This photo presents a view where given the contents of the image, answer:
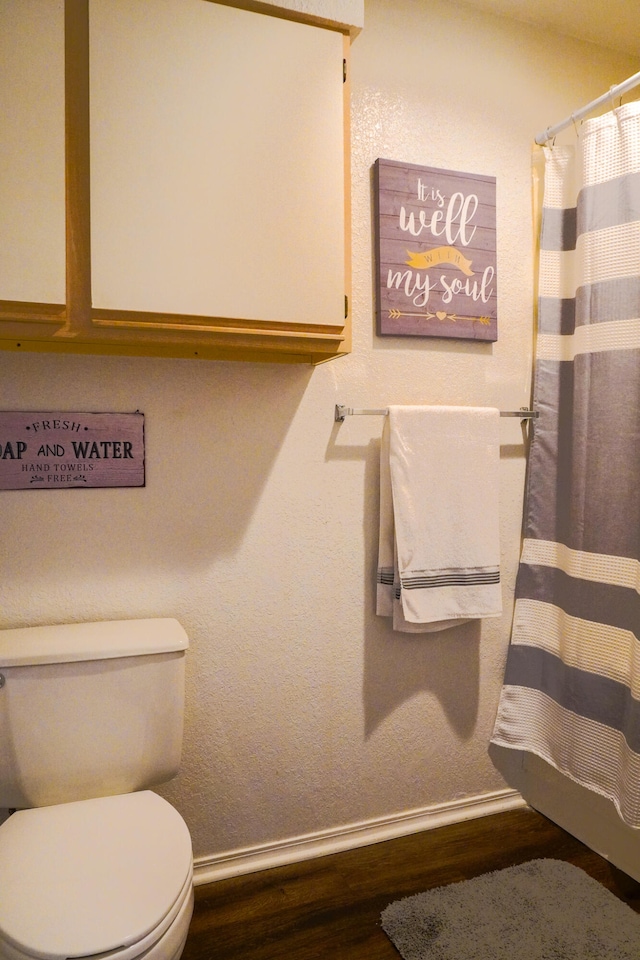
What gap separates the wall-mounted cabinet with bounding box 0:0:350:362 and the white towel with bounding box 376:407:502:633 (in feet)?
1.59

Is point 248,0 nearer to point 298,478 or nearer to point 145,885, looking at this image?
point 298,478

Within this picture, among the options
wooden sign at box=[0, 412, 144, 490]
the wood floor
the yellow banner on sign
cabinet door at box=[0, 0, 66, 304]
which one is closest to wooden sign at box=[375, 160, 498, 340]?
the yellow banner on sign

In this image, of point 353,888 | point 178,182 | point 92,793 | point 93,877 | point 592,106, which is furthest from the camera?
point 592,106

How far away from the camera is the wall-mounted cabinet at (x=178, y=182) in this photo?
4.19 feet

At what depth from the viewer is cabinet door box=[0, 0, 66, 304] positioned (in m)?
1.24

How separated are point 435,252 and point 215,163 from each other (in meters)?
→ 0.80

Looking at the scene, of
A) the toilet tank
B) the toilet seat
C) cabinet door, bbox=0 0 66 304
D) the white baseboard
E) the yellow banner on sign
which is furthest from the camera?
the yellow banner on sign

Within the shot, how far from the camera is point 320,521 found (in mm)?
1900

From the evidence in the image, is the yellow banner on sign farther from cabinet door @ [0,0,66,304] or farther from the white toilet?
the white toilet

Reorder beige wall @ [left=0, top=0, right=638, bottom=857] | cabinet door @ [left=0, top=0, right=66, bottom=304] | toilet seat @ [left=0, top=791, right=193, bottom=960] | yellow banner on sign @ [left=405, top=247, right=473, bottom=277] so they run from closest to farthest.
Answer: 1. toilet seat @ [left=0, top=791, right=193, bottom=960]
2. cabinet door @ [left=0, top=0, right=66, bottom=304]
3. beige wall @ [left=0, top=0, right=638, bottom=857]
4. yellow banner on sign @ [left=405, top=247, right=473, bottom=277]

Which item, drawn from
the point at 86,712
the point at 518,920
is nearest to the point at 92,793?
the point at 86,712

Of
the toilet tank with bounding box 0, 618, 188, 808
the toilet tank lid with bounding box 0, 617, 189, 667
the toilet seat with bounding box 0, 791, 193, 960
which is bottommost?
the toilet seat with bounding box 0, 791, 193, 960

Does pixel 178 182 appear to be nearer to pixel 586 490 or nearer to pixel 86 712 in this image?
pixel 86 712

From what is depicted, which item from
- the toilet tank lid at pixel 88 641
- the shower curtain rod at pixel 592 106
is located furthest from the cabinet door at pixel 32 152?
the shower curtain rod at pixel 592 106
